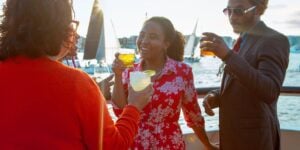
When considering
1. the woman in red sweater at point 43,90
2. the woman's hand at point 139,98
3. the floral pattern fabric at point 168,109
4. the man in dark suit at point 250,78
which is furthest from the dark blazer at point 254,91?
the woman in red sweater at point 43,90

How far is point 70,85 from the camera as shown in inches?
51.2

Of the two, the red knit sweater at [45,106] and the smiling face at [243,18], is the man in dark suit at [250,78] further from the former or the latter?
the red knit sweater at [45,106]

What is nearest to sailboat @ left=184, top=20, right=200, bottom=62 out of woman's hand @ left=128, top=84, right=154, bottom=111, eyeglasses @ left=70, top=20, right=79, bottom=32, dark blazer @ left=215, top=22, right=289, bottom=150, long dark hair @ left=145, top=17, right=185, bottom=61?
long dark hair @ left=145, top=17, right=185, bottom=61

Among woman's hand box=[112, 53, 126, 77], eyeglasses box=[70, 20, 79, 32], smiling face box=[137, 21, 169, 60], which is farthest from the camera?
smiling face box=[137, 21, 169, 60]

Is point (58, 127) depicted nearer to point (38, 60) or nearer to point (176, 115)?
point (38, 60)

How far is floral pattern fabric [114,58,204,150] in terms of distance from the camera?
2.35 m

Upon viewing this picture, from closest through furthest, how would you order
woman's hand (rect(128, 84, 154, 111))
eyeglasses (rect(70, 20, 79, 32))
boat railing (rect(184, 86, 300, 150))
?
eyeglasses (rect(70, 20, 79, 32)), woman's hand (rect(128, 84, 154, 111)), boat railing (rect(184, 86, 300, 150))

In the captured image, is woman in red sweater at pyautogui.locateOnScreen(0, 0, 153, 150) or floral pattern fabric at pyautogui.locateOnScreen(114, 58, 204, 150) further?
floral pattern fabric at pyautogui.locateOnScreen(114, 58, 204, 150)

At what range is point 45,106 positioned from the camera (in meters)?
1.28

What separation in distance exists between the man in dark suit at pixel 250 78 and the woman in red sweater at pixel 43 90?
2.47 feet

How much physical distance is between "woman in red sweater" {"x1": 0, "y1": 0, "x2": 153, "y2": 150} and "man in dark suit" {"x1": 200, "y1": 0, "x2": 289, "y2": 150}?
0.75m

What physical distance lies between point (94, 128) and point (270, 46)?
102 centimetres

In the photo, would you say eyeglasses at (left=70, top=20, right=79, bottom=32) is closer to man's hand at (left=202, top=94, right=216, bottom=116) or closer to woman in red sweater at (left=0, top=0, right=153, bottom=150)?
woman in red sweater at (left=0, top=0, right=153, bottom=150)

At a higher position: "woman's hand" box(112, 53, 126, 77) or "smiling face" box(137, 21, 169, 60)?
"smiling face" box(137, 21, 169, 60)
